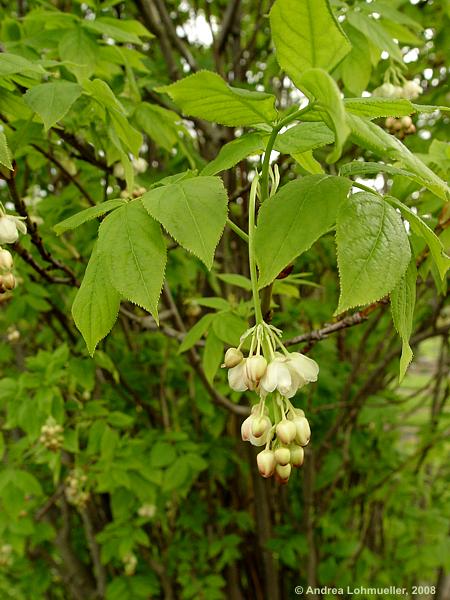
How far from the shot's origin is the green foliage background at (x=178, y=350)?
161 centimetres

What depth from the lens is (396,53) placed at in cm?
163

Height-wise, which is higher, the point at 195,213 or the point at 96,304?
the point at 195,213

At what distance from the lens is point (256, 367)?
2.90 ft

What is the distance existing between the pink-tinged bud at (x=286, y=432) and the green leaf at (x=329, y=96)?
435 mm

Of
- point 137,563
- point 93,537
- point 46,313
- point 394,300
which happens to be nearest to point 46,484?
point 93,537

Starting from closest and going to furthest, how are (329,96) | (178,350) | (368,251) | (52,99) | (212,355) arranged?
(329,96) < (368,251) < (52,99) < (212,355) < (178,350)

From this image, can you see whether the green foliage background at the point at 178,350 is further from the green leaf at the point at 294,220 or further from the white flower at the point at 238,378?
the white flower at the point at 238,378

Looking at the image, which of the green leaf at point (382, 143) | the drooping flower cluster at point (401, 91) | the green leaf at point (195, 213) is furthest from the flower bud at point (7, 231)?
the drooping flower cluster at point (401, 91)

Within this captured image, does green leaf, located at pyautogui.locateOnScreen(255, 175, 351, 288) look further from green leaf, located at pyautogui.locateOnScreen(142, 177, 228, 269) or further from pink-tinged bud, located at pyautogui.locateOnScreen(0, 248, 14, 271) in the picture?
pink-tinged bud, located at pyautogui.locateOnScreen(0, 248, 14, 271)

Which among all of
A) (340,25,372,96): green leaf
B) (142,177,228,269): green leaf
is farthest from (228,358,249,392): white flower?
(340,25,372,96): green leaf

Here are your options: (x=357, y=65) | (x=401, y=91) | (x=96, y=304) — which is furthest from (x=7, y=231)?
(x=401, y=91)

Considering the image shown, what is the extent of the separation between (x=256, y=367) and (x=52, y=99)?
2.52ft

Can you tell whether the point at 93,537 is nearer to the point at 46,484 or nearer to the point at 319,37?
the point at 46,484

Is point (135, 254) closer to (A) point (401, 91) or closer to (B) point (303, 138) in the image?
(B) point (303, 138)
